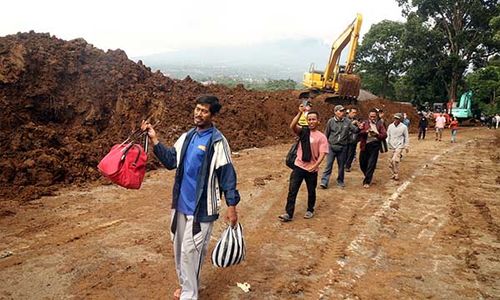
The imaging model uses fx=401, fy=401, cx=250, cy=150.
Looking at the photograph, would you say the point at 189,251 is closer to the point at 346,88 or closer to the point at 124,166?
the point at 124,166

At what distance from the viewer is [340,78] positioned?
67.2 feet

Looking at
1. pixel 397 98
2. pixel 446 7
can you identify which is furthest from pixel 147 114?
pixel 397 98

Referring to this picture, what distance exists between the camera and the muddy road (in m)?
4.28

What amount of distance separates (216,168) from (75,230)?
10.6 ft

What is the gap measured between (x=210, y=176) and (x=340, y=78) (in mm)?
18099

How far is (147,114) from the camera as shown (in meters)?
12.9

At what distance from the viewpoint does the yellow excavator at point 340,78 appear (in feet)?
65.3

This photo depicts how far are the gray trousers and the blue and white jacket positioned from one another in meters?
0.10

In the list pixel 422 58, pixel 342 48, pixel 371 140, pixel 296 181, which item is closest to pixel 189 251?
pixel 296 181

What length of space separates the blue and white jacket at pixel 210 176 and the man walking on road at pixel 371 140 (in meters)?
6.00

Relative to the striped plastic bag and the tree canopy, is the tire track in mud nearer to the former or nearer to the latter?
the striped plastic bag

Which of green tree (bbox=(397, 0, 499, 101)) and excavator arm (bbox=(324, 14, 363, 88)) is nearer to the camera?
excavator arm (bbox=(324, 14, 363, 88))

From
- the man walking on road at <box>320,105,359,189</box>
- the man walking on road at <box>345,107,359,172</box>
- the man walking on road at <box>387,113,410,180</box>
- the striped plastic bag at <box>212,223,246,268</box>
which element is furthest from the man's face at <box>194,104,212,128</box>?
the man walking on road at <box>387,113,410,180</box>

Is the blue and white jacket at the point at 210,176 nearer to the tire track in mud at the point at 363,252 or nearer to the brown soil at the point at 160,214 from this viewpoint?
the brown soil at the point at 160,214
